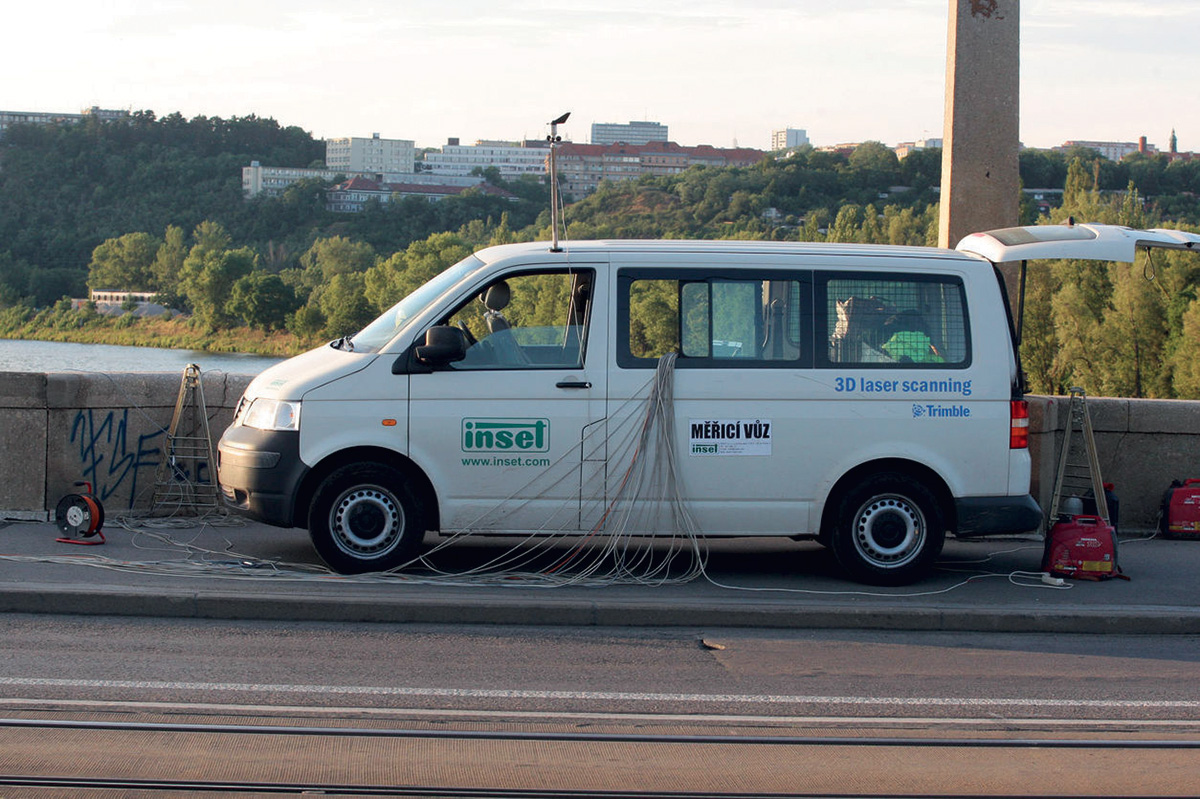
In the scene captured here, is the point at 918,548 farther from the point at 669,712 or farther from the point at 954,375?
the point at 669,712

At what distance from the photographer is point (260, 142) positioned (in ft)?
460

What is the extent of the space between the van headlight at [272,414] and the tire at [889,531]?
3.50 meters

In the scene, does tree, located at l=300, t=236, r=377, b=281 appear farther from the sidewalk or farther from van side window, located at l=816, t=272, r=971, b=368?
van side window, located at l=816, t=272, r=971, b=368

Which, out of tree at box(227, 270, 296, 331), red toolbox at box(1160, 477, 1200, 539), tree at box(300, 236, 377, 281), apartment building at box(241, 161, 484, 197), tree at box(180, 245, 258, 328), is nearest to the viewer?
red toolbox at box(1160, 477, 1200, 539)

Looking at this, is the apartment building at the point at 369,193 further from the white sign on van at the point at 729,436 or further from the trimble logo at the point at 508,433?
the white sign on van at the point at 729,436

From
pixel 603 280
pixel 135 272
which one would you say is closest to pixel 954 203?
pixel 603 280

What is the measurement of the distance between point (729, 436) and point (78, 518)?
461 centimetres

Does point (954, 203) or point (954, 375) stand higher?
point (954, 203)

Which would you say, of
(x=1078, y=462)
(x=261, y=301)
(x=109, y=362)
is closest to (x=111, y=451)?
(x=1078, y=462)

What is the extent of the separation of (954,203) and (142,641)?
7.70m

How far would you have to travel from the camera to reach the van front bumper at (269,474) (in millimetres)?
7344

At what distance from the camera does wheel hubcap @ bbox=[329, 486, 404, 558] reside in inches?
291

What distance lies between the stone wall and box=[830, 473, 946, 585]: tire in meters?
2.41

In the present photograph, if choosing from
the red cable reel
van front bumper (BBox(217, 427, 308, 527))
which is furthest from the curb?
the red cable reel
